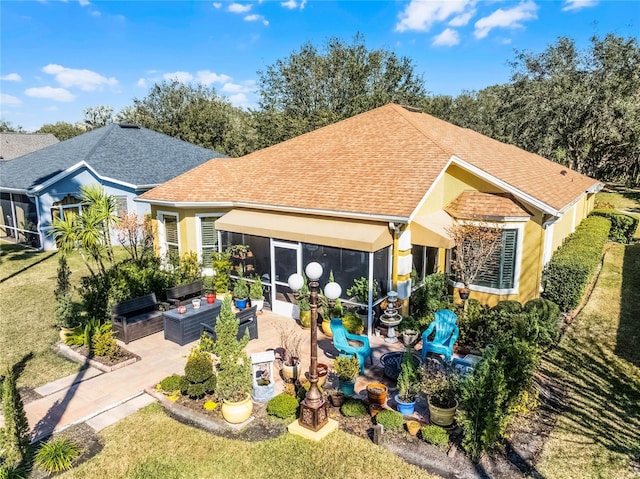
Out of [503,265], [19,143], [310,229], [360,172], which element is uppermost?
[19,143]

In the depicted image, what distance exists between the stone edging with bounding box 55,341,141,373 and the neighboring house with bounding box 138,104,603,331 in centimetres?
625

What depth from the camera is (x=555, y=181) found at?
2405 centimetres

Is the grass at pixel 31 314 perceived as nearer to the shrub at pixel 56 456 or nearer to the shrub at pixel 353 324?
the shrub at pixel 56 456

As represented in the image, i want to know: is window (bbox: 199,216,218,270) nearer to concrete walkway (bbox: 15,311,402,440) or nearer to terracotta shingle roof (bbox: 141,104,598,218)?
terracotta shingle roof (bbox: 141,104,598,218)

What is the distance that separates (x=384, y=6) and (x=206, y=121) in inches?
1142

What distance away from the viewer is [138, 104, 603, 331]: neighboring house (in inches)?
618

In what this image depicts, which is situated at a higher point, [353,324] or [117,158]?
[117,158]

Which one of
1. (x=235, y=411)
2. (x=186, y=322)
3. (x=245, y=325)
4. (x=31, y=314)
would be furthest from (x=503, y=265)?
(x=31, y=314)

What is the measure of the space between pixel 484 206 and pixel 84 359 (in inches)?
609

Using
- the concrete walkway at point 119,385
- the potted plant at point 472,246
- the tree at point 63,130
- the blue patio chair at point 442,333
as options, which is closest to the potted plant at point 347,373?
the concrete walkway at point 119,385

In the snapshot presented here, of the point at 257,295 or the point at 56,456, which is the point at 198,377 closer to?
the point at 56,456

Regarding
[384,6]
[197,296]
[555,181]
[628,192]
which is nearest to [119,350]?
[197,296]

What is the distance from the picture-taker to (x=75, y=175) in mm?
29859

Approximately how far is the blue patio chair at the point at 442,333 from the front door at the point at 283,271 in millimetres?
6004
